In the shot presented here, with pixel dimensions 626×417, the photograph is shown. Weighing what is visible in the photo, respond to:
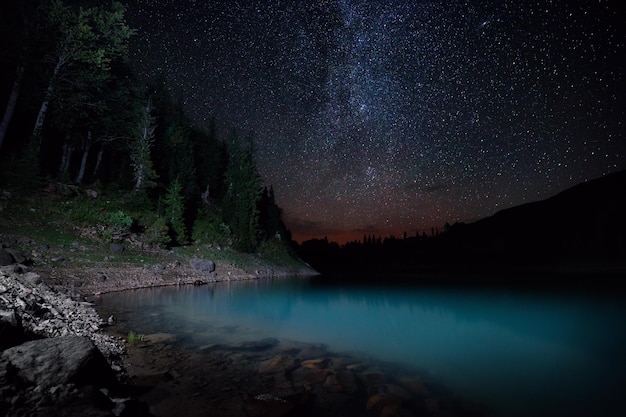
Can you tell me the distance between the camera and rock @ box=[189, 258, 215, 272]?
1433 inches

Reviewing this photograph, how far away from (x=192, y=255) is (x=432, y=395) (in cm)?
3566

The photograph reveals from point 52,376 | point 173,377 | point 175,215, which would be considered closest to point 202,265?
point 175,215

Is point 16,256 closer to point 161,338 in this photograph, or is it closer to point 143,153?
point 161,338

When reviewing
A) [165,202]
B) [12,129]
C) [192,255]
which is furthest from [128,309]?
[12,129]

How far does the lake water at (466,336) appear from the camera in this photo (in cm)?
862

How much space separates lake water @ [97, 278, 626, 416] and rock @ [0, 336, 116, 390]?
578 centimetres

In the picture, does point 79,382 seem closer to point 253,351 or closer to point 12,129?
point 253,351

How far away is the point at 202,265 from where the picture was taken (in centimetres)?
3716

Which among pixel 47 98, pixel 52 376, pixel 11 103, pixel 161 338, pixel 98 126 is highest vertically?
pixel 98 126

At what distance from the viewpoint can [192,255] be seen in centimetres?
3866

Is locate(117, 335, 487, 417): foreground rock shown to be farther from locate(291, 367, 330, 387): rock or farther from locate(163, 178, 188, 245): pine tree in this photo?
locate(163, 178, 188, 245): pine tree

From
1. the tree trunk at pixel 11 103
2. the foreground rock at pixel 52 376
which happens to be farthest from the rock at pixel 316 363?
the tree trunk at pixel 11 103

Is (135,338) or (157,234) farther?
(157,234)

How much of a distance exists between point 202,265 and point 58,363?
33.2 meters
